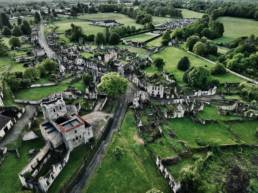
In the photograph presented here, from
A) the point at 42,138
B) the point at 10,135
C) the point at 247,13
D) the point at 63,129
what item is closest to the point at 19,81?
the point at 10,135

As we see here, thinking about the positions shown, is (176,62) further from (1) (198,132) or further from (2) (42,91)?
(2) (42,91)

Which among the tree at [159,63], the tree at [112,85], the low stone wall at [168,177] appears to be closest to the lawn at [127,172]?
the low stone wall at [168,177]

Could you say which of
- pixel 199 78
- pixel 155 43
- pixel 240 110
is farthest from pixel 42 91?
pixel 155 43

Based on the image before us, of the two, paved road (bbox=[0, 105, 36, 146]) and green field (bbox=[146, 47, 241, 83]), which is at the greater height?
green field (bbox=[146, 47, 241, 83])

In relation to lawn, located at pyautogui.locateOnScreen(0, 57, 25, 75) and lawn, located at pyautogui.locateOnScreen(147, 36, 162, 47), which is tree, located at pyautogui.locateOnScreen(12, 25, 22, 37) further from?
lawn, located at pyautogui.locateOnScreen(147, 36, 162, 47)

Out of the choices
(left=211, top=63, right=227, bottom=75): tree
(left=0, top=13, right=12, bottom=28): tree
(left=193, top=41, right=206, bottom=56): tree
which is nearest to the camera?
(left=211, top=63, right=227, bottom=75): tree

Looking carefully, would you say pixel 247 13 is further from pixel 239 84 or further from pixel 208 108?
pixel 208 108

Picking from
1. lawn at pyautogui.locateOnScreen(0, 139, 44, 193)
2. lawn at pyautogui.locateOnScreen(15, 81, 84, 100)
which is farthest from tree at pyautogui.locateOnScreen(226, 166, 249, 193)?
lawn at pyautogui.locateOnScreen(15, 81, 84, 100)
